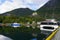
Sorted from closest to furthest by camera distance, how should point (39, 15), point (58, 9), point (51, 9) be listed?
point (39, 15) → point (58, 9) → point (51, 9)

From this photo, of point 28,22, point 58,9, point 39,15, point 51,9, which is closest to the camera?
point 28,22

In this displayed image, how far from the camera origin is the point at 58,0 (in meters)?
45.9

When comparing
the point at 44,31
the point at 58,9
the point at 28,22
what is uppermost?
the point at 58,9

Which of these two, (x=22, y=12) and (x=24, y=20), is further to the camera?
(x=22, y=12)

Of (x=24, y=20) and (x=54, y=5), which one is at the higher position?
(x=54, y=5)

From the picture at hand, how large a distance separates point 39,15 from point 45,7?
5465 mm

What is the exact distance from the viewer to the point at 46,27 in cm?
1411

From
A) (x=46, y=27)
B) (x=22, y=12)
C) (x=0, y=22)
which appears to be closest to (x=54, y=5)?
(x=22, y=12)

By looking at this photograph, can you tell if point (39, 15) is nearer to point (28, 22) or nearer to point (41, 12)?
point (41, 12)

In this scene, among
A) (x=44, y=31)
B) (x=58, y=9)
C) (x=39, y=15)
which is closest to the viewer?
(x=44, y=31)

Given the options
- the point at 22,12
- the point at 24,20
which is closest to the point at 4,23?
the point at 24,20

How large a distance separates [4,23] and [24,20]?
11.5ft

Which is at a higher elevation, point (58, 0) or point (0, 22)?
point (58, 0)

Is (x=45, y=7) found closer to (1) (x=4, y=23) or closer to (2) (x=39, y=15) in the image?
(2) (x=39, y=15)
